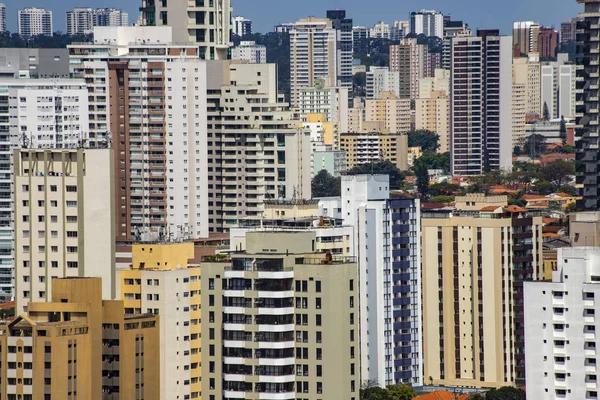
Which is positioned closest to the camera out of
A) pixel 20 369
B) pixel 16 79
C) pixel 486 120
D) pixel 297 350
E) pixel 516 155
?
pixel 297 350

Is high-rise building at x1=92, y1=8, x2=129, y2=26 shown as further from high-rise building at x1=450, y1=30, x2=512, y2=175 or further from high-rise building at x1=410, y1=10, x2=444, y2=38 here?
high-rise building at x1=410, y1=10, x2=444, y2=38

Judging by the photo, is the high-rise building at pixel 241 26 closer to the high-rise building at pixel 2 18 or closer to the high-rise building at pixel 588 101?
the high-rise building at pixel 2 18

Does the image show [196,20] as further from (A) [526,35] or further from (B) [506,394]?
(A) [526,35]

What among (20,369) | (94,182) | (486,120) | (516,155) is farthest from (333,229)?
(516,155)

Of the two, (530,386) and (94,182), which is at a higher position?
(94,182)

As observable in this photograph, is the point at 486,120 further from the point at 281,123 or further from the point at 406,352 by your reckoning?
the point at 406,352

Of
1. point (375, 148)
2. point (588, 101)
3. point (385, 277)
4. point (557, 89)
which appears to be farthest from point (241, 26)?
point (385, 277)
